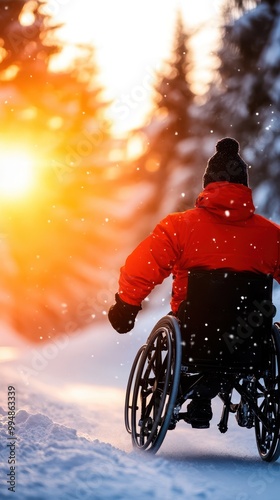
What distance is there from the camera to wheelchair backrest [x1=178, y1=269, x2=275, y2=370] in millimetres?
3234

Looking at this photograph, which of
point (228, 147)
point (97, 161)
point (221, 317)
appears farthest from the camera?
point (97, 161)

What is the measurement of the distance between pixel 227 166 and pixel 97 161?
917 cm

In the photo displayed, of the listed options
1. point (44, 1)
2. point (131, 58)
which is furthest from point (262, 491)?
point (131, 58)

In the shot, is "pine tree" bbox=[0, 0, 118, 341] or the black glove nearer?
the black glove

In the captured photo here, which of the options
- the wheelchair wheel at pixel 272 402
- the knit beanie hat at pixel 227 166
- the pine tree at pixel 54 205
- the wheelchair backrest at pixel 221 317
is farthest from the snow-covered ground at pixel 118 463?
the pine tree at pixel 54 205

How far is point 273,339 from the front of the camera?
11.2 ft

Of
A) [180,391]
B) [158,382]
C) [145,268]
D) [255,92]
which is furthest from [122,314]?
[255,92]

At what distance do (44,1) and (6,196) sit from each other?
3.69 metres

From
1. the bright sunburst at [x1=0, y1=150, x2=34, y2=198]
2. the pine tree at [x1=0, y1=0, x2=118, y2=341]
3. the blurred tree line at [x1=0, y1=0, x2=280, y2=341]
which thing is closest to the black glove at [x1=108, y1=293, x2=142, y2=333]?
the pine tree at [x1=0, y1=0, x2=118, y2=341]

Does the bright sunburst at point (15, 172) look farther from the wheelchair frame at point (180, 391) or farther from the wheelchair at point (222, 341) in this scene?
the wheelchair at point (222, 341)

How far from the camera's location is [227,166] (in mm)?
3586

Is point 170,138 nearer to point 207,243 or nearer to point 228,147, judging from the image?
point 228,147

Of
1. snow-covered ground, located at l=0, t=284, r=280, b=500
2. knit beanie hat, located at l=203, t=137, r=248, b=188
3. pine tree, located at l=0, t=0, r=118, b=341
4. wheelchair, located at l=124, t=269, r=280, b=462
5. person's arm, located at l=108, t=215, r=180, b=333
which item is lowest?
snow-covered ground, located at l=0, t=284, r=280, b=500

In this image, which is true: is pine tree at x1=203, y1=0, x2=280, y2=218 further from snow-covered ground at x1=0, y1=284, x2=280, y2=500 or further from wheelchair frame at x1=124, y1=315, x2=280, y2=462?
wheelchair frame at x1=124, y1=315, x2=280, y2=462
